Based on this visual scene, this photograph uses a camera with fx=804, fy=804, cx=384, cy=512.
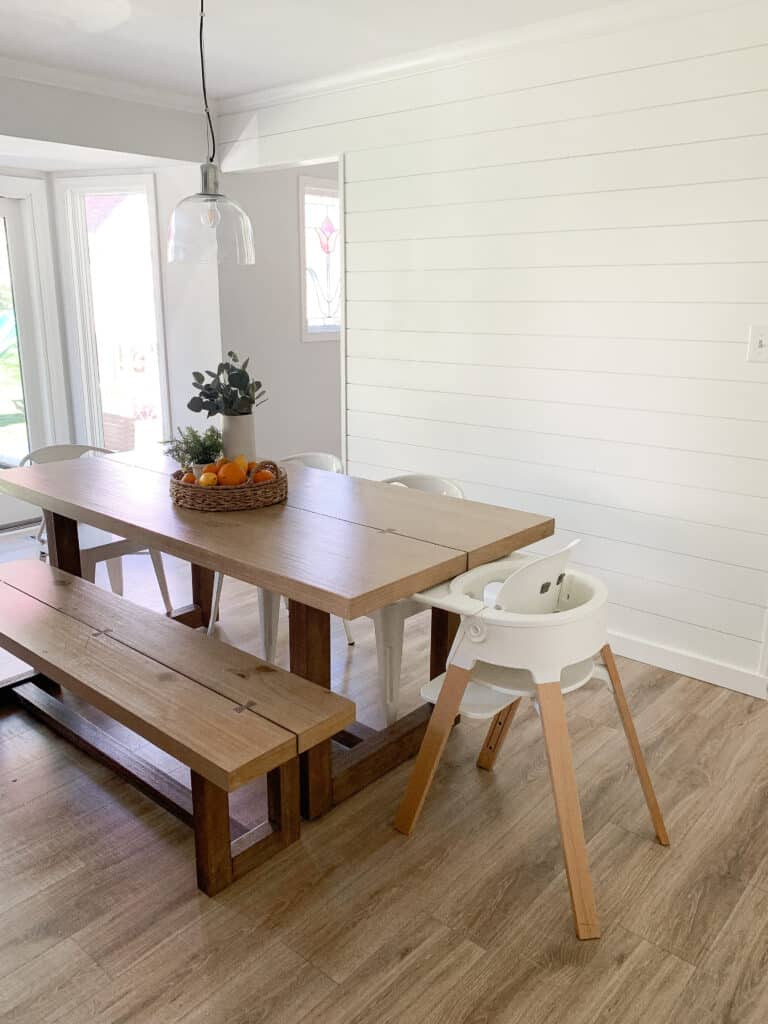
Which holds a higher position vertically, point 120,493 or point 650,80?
point 650,80

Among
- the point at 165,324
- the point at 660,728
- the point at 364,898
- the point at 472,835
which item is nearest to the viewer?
the point at 364,898

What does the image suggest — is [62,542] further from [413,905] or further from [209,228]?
[413,905]

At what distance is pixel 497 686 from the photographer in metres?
2.05

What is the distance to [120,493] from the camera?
282 cm

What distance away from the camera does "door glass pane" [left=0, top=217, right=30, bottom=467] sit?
487 centimetres

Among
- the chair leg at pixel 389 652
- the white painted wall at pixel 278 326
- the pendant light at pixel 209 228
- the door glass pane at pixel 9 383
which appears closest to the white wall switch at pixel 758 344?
the chair leg at pixel 389 652

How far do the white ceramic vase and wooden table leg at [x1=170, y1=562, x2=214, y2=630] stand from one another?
3.15ft

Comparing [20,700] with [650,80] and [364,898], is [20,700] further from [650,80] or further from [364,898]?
[650,80]

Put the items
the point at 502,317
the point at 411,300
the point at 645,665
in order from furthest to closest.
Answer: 1. the point at 411,300
2. the point at 502,317
3. the point at 645,665

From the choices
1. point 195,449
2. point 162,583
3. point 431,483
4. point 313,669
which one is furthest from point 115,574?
point 313,669

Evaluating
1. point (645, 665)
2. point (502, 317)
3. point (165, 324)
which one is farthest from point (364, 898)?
point (165, 324)

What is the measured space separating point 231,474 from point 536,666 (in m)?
1.19

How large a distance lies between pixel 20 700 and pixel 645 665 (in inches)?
94.0

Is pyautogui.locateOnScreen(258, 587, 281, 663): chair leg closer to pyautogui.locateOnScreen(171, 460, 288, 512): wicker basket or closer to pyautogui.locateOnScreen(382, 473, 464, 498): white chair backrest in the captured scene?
pyautogui.locateOnScreen(171, 460, 288, 512): wicker basket
